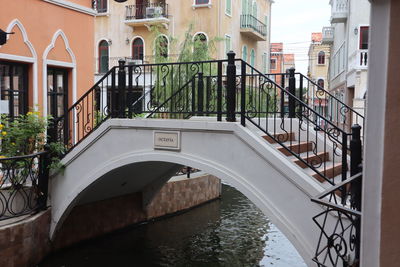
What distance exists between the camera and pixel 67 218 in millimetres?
9508

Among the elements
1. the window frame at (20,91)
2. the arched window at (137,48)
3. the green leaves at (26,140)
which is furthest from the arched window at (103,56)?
the green leaves at (26,140)

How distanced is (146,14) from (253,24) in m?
6.73

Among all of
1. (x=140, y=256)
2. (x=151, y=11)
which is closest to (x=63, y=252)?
(x=140, y=256)

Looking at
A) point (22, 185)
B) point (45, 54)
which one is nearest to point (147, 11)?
point (45, 54)

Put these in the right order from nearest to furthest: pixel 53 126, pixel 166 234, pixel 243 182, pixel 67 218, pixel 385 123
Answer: pixel 385 123
pixel 243 182
pixel 53 126
pixel 67 218
pixel 166 234

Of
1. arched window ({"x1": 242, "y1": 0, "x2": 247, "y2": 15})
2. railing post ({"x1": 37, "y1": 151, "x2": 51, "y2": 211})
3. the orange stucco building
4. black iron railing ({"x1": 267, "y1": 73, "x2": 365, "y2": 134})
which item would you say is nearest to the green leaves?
railing post ({"x1": 37, "y1": 151, "x2": 51, "y2": 211})

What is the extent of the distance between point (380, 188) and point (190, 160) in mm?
4131

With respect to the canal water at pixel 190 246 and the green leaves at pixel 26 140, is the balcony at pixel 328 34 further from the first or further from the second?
the green leaves at pixel 26 140

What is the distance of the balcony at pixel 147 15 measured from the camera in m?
24.3

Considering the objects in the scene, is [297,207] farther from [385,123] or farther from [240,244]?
[240,244]

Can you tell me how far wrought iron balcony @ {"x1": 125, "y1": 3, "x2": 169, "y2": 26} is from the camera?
24.3m

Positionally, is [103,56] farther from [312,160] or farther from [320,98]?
[312,160]

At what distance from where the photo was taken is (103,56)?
2677cm

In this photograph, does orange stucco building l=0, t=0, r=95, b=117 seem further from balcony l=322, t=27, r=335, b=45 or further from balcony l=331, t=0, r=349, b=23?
balcony l=322, t=27, r=335, b=45
